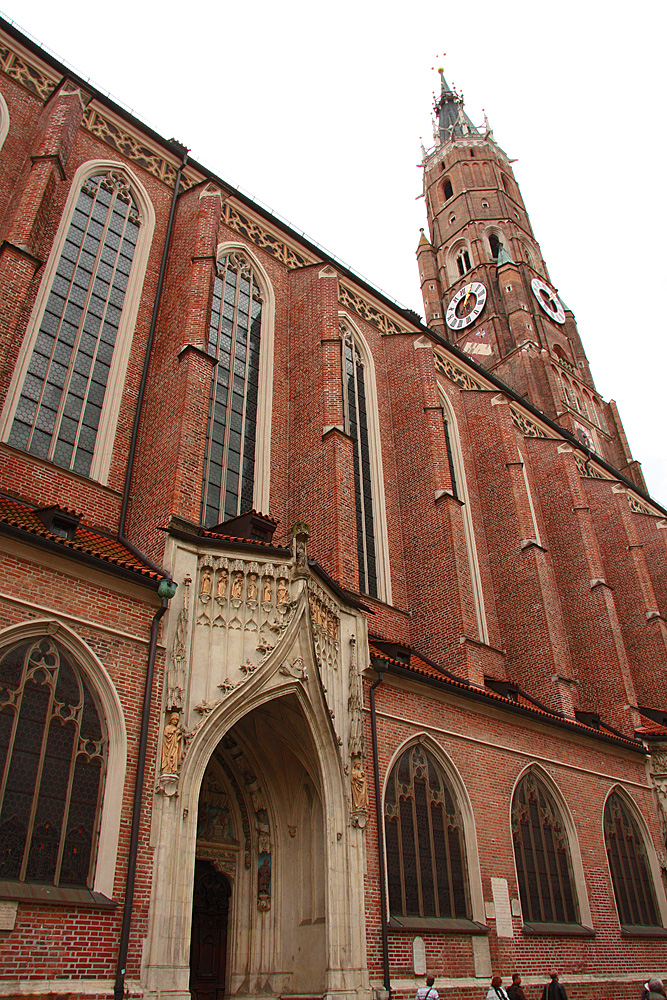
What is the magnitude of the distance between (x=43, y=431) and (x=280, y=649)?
20.3 feet

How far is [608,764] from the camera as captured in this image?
58.6 feet

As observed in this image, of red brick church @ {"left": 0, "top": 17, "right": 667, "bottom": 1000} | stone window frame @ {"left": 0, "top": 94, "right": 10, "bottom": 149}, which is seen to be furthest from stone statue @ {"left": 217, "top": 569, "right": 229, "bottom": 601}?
stone window frame @ {"left": 0, "top": 94, "right": 10, "bottom": 149}

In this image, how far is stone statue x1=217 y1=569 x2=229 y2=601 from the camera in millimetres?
11344

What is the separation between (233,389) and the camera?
698 inches

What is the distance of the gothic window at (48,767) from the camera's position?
27.9ft

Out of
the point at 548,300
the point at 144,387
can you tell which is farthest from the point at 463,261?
the point at 144,387

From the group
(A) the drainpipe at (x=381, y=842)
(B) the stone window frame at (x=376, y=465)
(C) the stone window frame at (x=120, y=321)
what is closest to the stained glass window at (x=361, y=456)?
(B) the stone window frame at (x=376, y=465)

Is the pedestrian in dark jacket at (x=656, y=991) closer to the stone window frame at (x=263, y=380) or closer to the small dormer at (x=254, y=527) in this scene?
the small dormer at (x=254, y=527)

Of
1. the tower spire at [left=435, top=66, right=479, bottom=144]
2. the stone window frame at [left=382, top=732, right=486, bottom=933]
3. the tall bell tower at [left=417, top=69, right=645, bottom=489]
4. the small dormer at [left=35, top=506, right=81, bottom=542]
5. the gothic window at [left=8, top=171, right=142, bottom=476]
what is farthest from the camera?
the tower spire at [left=435, top=66, right=479, bottom=144]

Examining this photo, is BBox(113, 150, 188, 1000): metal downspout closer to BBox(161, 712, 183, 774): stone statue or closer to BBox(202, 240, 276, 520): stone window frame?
BBox(161, 712, 183, 774): stone statue

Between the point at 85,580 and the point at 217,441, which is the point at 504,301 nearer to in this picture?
the point at 217,441

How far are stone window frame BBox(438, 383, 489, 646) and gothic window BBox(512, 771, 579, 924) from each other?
485 cm

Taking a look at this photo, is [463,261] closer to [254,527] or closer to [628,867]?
[628,867]

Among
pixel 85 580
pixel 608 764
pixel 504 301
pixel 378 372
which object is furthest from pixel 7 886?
pixel 504 301
